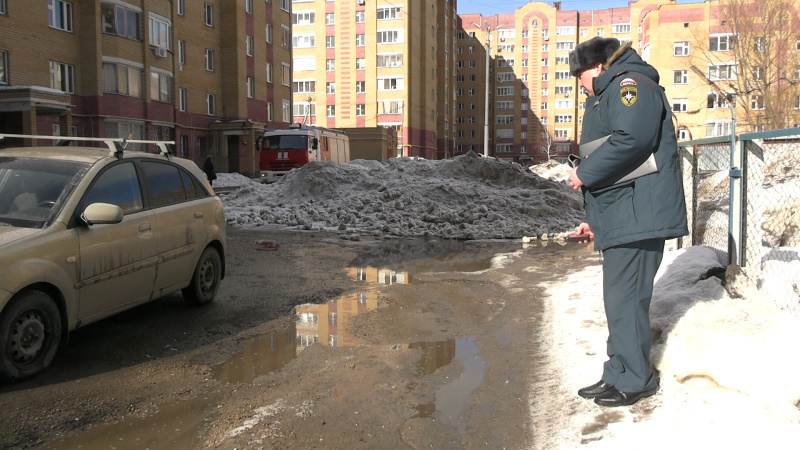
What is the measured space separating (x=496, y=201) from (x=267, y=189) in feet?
25.7

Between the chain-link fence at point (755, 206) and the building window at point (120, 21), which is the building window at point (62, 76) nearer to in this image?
the building window at point (120, 21)

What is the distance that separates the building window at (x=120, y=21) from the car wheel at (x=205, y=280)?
96.6 ft

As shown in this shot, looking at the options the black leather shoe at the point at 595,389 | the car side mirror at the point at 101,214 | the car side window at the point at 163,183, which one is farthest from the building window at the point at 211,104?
the black leather shoe at the point at 595,389

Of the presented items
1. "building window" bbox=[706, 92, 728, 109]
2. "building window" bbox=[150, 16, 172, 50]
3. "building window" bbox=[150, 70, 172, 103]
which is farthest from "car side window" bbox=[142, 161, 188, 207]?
"building window" bbox=[706, 92, 728, 109]

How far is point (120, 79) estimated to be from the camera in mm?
32406

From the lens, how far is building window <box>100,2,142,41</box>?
31875 mm

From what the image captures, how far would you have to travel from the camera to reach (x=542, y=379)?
450 centimetres

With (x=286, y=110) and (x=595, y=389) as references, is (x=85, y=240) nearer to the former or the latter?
(x=595, y=389)

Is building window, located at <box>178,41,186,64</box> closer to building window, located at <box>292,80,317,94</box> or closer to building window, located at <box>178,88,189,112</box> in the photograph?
building window, located at <box>178,88,189,112</box>

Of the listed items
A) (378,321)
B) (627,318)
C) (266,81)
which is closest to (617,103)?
(627,318)

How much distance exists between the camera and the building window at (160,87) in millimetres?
35250

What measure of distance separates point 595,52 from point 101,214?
12.1ft

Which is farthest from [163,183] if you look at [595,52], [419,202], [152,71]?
[152,71]

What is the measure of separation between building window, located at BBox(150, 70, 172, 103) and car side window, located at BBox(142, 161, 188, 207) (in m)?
31.5
